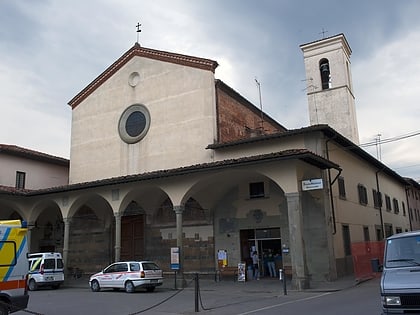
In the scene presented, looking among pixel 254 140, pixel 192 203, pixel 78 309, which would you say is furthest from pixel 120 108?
pixel 78 309

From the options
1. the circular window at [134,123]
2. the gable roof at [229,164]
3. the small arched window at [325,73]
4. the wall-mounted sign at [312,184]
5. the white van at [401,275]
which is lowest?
the white van at [401,275]

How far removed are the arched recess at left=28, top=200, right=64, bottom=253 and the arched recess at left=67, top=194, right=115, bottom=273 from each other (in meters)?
1.76

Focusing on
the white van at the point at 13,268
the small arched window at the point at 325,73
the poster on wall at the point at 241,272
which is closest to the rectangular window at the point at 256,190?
the poster on wall at the point at 241,272

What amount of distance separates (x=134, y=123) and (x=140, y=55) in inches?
163

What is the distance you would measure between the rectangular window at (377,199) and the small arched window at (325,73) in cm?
987

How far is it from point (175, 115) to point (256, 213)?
7.04 m

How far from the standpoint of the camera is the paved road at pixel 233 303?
1090 cm

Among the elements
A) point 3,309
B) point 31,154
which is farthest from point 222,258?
point 31,154

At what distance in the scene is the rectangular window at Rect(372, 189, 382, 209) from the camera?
27845 mm

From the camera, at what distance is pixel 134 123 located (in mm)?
25469

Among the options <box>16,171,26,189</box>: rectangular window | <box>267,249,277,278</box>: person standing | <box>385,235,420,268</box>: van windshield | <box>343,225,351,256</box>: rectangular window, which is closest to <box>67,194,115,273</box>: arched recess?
<box>16,171,26,189</box>: rectangular window

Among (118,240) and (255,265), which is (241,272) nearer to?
(255,265)

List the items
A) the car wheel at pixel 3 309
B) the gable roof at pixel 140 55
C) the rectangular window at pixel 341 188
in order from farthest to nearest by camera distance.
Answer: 1. the gable roof at pixel 140 55
2. the rectangular window at pixel 341 188
3. the car wheel at pixel 3 309

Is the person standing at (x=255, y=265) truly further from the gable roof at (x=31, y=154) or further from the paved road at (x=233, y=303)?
the gable roof at (x=31, y=154)
